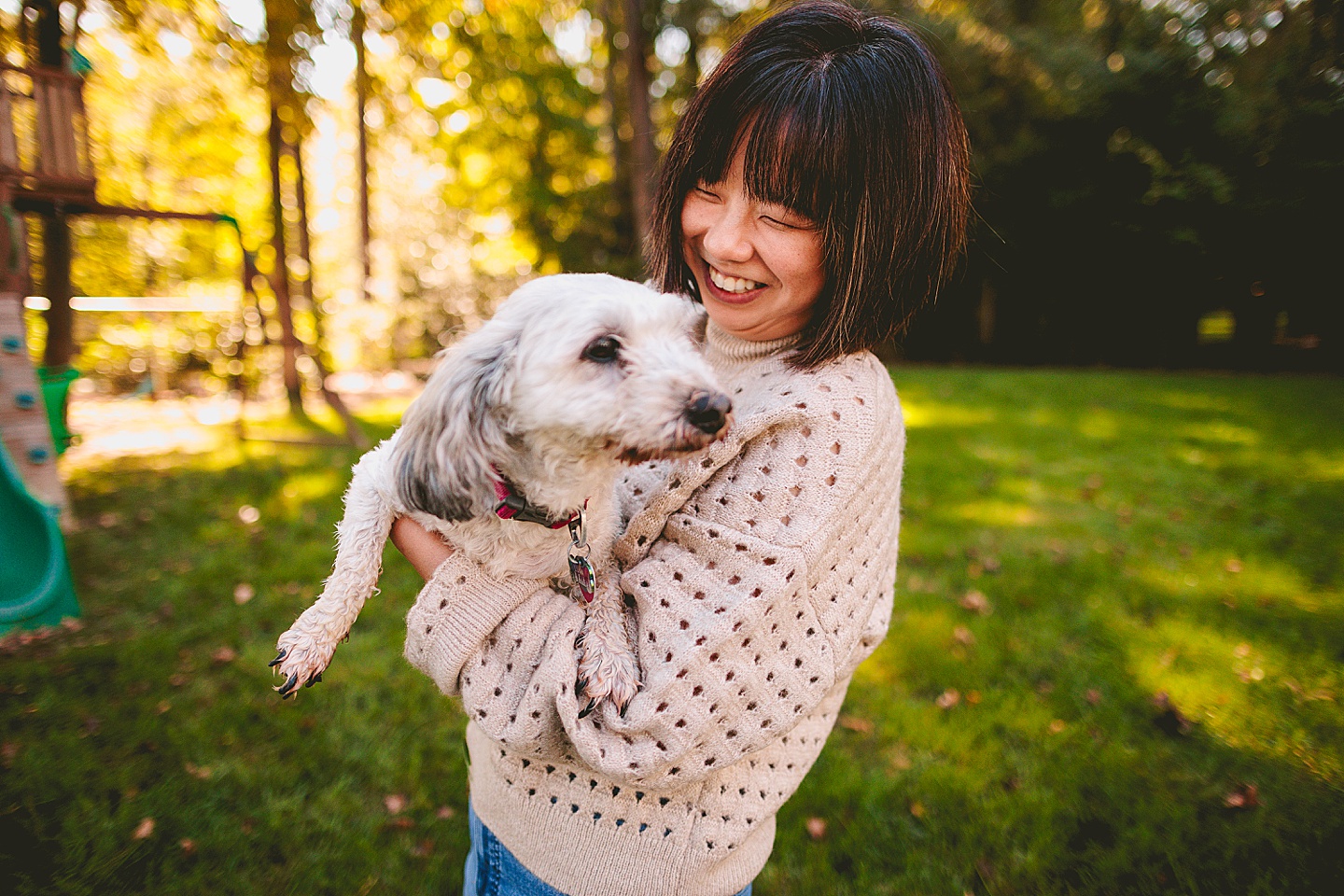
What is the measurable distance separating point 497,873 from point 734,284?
1467 millimetres

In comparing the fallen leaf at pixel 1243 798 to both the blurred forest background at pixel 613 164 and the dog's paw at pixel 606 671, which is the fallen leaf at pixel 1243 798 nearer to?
the dog's paw at pixel 606 671

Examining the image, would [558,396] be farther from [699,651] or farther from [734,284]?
[699,651]

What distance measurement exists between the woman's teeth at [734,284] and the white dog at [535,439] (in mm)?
150

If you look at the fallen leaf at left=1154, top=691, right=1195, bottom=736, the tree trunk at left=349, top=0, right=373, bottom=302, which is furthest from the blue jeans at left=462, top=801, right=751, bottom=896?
the tree trunk at left=349, top=0, right=373, bottom=302

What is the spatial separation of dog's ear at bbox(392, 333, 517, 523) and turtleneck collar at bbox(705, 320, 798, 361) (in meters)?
0.54

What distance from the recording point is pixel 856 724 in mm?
3215

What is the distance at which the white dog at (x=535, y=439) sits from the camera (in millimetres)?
1493

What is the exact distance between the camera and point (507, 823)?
4.84ft

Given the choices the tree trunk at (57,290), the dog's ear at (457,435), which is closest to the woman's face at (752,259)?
the dog's ear at (457,435)

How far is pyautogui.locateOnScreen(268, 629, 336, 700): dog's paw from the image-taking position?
154 cm

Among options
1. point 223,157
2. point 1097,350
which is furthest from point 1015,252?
point 223,157

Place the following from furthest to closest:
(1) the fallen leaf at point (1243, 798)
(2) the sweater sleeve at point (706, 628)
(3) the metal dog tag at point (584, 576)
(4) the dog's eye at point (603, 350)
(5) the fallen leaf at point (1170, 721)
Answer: (5) the fallen leaf at point (1170, 721), (1) the fallen leaf at point (1243, 798), (4) the dog's eye at point (603, 350), (3) the metal dog tag at point (584, 576), (2) the sweater sleeve at point (706, 628)

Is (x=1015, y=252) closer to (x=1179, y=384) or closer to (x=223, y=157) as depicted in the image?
(x=1179, y=384)

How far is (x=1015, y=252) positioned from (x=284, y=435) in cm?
1458
